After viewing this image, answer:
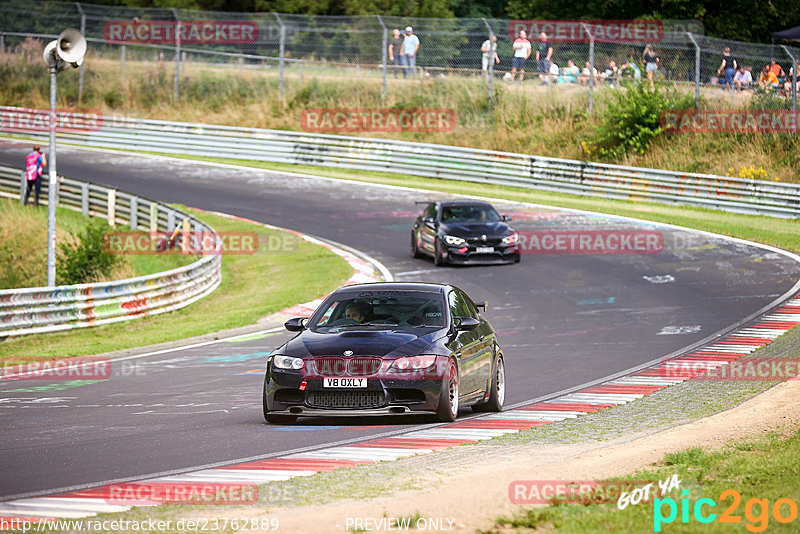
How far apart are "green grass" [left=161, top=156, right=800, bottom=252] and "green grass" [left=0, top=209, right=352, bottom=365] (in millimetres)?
8545

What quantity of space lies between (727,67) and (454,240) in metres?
15.3

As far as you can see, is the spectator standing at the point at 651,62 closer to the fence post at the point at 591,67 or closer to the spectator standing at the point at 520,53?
the fence post at the point at 591,67

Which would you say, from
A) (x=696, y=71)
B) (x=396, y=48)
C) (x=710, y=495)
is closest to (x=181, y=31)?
(x=396, y=48)

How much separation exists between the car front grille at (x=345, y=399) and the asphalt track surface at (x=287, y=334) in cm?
24

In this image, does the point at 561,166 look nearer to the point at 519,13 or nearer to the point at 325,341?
the point at 519,13

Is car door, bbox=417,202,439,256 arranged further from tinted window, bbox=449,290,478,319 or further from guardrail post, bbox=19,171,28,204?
guardrail post, bbox=19,171,28,204

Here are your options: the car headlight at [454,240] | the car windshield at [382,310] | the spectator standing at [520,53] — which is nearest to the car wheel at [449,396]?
the car windshield at [382,310]

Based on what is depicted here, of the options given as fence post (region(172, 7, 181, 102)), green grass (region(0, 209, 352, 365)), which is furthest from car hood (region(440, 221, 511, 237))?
fence post (region(172, 7, 181, 102))

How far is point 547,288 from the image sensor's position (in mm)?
23203

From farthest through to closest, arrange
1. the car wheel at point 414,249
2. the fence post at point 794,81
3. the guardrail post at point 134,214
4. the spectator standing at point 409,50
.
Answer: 1. the spectator standing at point 409,50
2. the fence post at point 794,81
3. the guardrail post at point 134,214
4. the car wheel at point 414,249

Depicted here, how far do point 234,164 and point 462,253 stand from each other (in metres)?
19.3

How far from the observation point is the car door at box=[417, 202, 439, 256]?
1033 inches

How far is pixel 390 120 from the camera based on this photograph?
1774 inches

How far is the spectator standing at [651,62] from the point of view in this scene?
38656 millimetres
